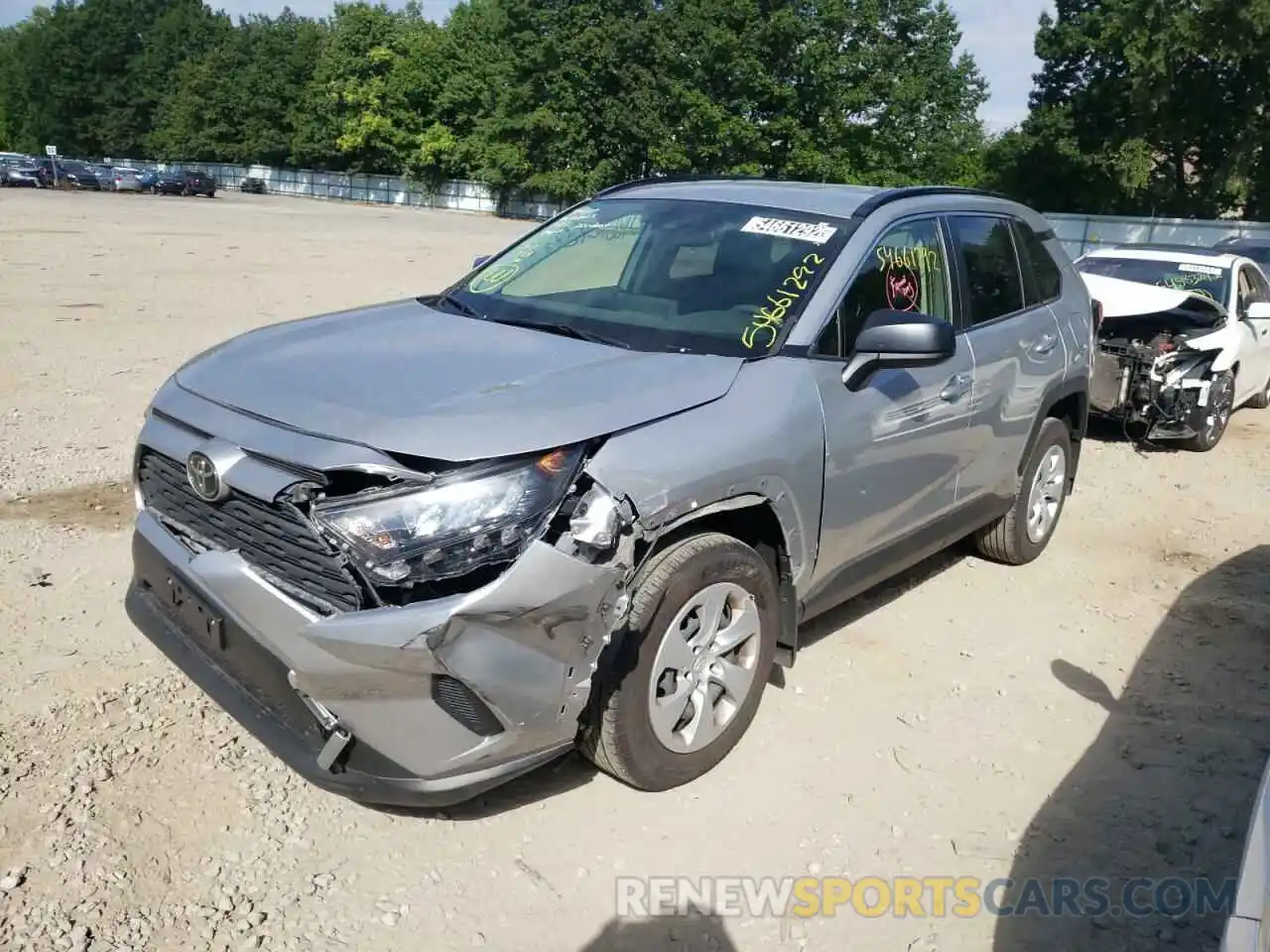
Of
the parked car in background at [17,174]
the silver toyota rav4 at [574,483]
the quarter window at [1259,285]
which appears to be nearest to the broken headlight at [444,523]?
the silver toyota rav4 at [574,483]

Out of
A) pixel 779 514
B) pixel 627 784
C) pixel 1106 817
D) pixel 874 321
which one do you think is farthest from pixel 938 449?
pixel 627 784

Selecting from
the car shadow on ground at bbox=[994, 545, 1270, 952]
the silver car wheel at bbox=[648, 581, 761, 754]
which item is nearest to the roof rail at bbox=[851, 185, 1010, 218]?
the silver car wheel at bbox=[648, 581, 761, 754]

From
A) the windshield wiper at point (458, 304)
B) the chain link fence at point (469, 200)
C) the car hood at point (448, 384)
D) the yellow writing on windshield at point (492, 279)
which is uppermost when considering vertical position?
the chain link fence at point (469, 200)

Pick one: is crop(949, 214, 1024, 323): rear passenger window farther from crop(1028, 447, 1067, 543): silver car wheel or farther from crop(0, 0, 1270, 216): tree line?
crop(0, 0, 1270, 216): tree line

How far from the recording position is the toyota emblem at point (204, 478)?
294cm

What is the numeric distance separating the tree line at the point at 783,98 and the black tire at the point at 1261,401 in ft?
83.7

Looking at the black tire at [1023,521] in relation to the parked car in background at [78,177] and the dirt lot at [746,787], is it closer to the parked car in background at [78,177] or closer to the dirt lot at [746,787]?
the dirt lot at [746,787]

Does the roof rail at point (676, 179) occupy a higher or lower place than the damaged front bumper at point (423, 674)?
higher

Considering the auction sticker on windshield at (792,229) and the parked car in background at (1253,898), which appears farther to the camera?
the auction sticker on windshield at (792,229)

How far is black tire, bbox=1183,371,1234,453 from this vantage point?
27.7 feet

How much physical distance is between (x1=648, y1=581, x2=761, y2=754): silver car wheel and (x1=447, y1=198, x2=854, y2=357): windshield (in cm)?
86

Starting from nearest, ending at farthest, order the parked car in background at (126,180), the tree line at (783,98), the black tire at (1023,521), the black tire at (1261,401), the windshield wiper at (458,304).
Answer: the windshield wiper at (458,304) < the black tire at (1023,521) < the black tire at (1261,401) < the tree line at (783,98) < the parked car in background at (126,180)

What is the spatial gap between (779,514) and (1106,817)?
4.90ft

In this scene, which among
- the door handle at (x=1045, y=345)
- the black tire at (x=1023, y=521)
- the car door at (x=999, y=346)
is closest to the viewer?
the car door at (x=999, y=346)
